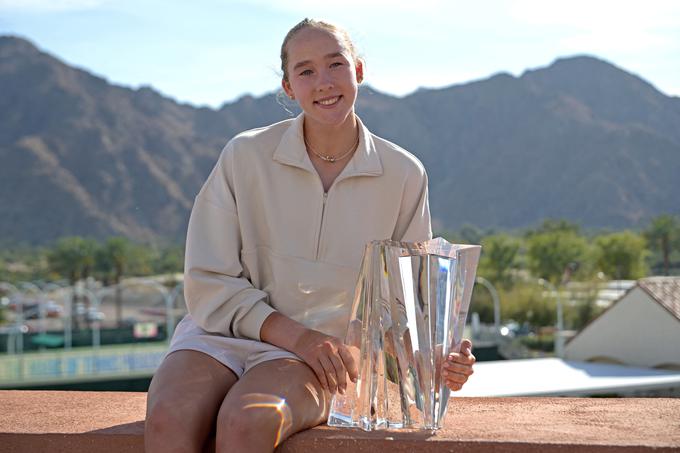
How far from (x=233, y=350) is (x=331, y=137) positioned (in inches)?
26.2

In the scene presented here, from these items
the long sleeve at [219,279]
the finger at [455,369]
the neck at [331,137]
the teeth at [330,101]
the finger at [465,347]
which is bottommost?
the finger at [455,369]

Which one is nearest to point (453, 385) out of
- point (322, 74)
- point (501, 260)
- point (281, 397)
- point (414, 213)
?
point (281, 397)

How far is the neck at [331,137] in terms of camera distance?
103 inches

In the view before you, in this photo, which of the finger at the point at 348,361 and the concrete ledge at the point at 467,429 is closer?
the concrete ledge at the point at 467,429

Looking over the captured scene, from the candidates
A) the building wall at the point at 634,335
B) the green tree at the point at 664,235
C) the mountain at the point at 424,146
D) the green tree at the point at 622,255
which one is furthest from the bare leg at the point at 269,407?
the mountain at the point at 424,146

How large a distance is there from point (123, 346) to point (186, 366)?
4542 cm

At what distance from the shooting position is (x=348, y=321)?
2457 millimetres

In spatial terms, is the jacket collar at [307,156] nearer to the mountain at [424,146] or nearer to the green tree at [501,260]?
the green tree at [501,260]

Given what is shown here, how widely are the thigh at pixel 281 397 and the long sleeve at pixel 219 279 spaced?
7.1 inches

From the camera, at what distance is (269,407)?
206cm

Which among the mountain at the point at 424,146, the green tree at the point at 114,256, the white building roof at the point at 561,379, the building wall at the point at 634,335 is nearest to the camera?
the white building roof at the point at 561,379

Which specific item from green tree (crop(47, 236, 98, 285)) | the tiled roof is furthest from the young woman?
green tree (crop(47, 236, 98, 285))

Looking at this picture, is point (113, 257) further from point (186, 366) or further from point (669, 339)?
point (186, 366)

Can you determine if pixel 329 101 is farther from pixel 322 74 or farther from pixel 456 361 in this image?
pixel 456 361
